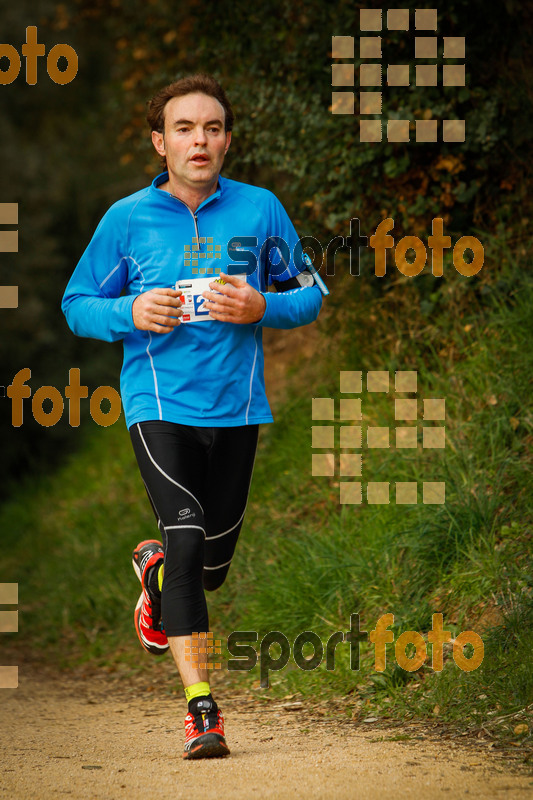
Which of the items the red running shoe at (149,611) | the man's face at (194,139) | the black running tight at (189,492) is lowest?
the red running shoe at (149,611)

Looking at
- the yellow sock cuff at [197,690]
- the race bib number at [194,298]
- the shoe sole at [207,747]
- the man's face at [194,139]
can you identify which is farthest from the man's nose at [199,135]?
the shoe sole at [207,747]

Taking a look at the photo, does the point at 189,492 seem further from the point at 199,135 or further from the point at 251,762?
the point at 199,135

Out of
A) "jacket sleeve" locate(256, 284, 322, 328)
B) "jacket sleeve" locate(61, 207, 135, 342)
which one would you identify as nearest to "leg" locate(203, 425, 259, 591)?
"jacket sleeve" locate(256, 284, 322, 328)

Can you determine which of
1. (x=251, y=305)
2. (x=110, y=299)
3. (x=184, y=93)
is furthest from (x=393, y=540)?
(x=184, y=93)

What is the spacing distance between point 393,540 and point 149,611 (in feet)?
4.83

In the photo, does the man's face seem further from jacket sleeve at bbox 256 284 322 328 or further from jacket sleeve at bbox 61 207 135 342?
jacket sleeve at bbox 256 284 322 328

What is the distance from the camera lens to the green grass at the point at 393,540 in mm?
4766

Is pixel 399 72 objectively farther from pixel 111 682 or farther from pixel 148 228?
pixel 111 682

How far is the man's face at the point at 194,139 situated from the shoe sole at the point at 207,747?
2.07 m

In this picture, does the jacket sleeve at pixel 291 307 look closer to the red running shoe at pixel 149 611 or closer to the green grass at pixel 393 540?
the red running shoe at pixel 149 611

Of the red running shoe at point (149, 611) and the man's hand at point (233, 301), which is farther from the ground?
the man's hand at point (233, 301)

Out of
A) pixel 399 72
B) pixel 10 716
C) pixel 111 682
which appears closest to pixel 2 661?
pixel 111 682

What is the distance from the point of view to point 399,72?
22.1ft

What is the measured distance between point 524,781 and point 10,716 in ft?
9.24
